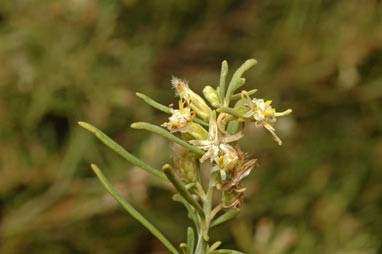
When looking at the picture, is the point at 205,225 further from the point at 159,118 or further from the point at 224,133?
the point at 159,118

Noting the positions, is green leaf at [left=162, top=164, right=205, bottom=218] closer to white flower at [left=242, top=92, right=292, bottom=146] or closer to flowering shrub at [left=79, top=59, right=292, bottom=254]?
flowering shrub at [left=79, top=59, right=292, bottom=254]

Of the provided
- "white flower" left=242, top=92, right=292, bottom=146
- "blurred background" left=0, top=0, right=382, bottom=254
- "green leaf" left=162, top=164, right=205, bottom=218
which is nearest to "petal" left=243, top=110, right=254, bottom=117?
"white flower" left=242, top=92, right=292, bottom=146

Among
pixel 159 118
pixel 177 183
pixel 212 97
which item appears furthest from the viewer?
pixel 159 118

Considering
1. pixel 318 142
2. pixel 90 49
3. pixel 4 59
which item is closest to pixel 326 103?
pixel 318 142

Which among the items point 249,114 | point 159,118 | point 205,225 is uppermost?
point 159,118

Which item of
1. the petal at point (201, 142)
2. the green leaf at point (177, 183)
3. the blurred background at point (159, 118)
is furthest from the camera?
the blurred background at point (159, 118)

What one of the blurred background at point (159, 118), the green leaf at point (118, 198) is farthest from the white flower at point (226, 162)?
the blurred background at point (159, 118)

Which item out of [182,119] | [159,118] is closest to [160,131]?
[182,119]

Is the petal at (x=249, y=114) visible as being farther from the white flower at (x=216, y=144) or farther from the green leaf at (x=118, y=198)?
the green leaf at (x=118, y=198)

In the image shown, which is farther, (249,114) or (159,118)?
(159,118)
